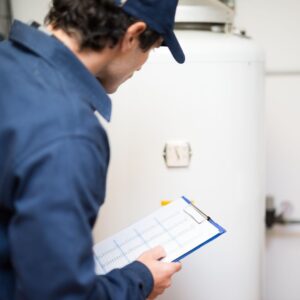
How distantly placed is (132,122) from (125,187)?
176 millimetres

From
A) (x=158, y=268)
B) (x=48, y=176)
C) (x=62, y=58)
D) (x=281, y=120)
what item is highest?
(x=62, y=58)

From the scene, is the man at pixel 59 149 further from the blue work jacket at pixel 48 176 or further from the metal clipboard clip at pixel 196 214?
the metal clipboard clip at pixel 196 214

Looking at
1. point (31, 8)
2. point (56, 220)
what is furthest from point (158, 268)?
point (31, 8)

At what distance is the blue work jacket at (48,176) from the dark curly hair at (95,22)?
69mm

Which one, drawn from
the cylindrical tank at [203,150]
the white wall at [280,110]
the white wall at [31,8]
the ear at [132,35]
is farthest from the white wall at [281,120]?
the ear at [132,35]

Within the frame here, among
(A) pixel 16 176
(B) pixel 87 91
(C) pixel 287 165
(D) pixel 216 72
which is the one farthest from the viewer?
(C) pixel 287 165

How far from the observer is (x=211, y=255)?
42.8 inches

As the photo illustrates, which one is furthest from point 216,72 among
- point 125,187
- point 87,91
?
point 87,91

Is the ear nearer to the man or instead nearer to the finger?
the man

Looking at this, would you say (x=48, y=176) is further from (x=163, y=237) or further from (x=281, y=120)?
(x=281, y=120)

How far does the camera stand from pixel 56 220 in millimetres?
506

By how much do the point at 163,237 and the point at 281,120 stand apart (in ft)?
2.75

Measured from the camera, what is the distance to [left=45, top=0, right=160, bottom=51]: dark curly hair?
0.65m

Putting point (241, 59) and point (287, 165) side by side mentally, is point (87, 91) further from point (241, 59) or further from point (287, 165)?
point (287, 165)
